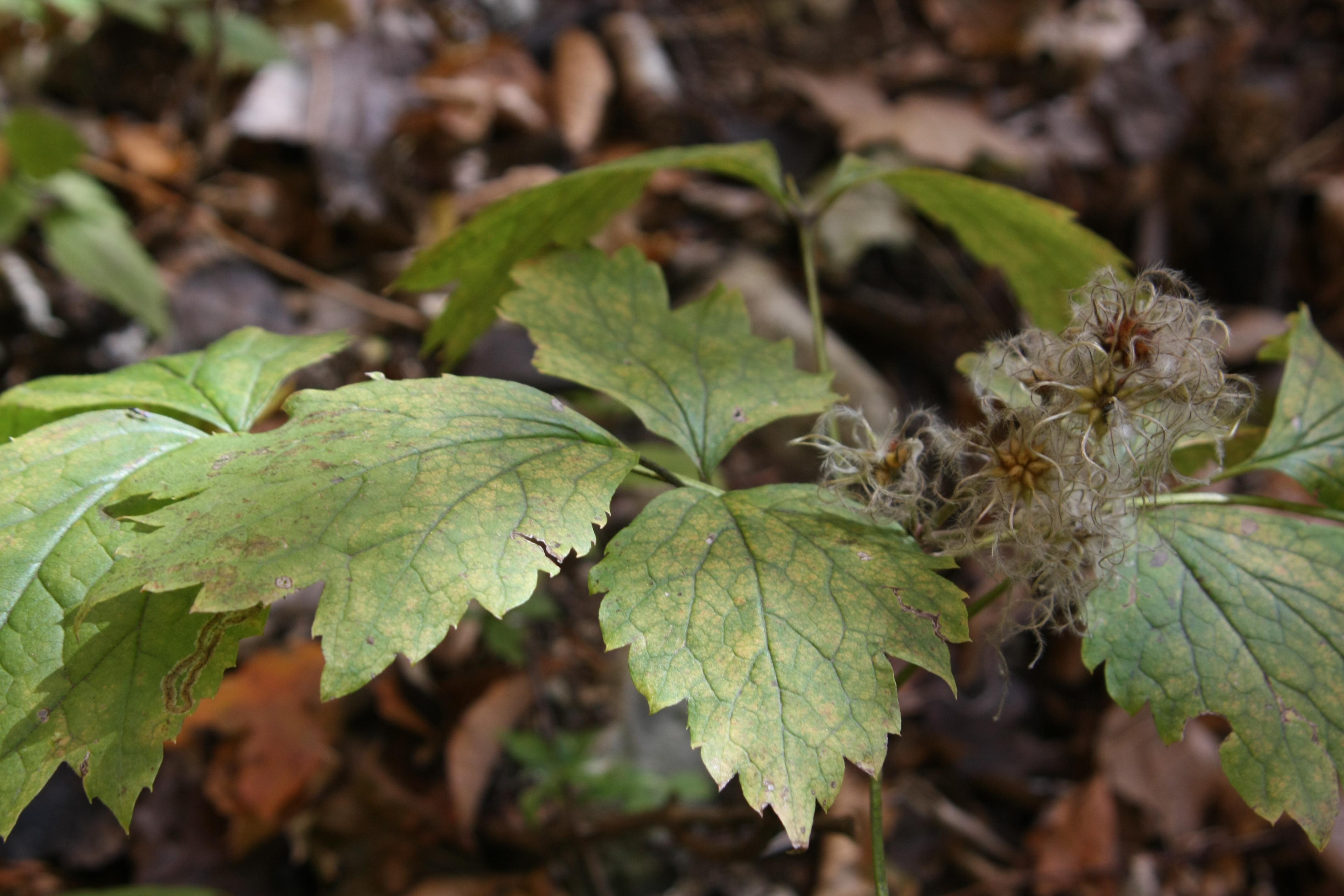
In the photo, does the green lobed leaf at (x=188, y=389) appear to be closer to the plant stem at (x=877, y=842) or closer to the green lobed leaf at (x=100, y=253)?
the plant stem at (x=877, y=842)

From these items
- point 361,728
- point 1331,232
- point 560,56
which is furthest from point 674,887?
point 1331,232

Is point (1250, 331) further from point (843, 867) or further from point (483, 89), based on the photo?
point (483, 89)

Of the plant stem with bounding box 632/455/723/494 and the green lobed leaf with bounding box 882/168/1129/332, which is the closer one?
the plant stem with bounding box 632/455/723/494

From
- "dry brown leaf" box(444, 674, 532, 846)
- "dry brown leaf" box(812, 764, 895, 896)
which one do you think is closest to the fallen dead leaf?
"dry brown leaf" box(812, 764, 895, 896)

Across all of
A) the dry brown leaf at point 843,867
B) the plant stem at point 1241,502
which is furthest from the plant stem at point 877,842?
the dry brown leaf at point 843,867

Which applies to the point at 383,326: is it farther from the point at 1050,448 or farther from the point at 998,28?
the point at 998,28

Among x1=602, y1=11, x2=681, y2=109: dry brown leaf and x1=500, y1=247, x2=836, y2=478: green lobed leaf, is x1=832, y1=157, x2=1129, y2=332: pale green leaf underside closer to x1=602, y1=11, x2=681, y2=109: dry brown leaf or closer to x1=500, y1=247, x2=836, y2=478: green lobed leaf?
x1=500, y1=247, x2=836, y2=478: green lobed leaf

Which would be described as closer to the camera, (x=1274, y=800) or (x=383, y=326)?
(x=1274, y=800)
